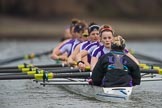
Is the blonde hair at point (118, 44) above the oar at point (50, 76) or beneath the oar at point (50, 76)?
above

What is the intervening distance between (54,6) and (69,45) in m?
33.3

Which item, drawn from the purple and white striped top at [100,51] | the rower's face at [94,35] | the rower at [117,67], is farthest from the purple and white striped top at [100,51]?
the rower at [117,67]

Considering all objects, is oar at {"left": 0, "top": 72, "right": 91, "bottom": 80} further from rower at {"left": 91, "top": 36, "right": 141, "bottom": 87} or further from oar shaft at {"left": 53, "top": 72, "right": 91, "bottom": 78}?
rower at {"left": 91, "top": 36, "right": 141, "bottom": 87}

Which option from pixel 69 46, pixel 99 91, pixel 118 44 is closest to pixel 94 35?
pixel 99 91

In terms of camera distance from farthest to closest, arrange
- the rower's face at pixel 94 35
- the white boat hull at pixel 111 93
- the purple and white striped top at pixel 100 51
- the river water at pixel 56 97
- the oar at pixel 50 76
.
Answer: the rower's face at pixel 94 35 → the purple and white striped top at pixel 100 51 → the oar at pixel 50 76 → the white boat hull at pixel 111 93 → the river water at pixel 56 97

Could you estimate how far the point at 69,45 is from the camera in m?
16.8

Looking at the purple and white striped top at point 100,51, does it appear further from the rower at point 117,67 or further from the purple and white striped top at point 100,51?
the rower at point 117,67

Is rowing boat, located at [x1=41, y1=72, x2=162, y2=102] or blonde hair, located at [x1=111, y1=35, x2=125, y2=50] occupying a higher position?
blonde hair, located at [x1=111, y1=35, x2=125, y2=50]

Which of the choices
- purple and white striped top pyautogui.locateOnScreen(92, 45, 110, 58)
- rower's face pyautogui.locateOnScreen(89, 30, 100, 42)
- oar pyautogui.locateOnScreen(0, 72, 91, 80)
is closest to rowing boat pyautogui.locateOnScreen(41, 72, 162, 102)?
oar pyautogui.locateOnScreen(0, 72, 91, 80)

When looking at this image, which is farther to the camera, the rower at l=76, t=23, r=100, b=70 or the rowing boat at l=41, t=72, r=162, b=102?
the rower at l=76, t=23, r=100, b=70

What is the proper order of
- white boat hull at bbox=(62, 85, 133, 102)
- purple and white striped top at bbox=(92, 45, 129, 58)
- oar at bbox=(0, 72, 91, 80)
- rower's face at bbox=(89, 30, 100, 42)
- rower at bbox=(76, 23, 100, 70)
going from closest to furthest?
white boat hull at bbox=(62, 85, 133, 102), oar at bbox=(0, 72, 91, 80), purple and white striped top at bbox=(92, 45, 129, 58), rower at bbox=(76, 23, 100, 70), rower's face at bbox=(89, 30, 100, 42)

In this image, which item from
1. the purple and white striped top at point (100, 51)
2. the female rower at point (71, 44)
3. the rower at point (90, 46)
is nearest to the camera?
the purple and white striped top at point (100, 51)

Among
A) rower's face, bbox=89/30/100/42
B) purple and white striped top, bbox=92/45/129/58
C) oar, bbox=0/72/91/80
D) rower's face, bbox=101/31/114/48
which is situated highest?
rower's face, bbox=89/30/100/42

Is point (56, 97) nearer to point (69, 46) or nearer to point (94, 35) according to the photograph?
point (94, 35)
